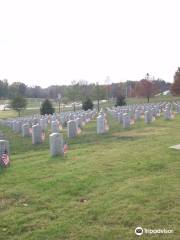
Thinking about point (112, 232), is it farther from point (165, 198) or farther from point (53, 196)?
point (53, 196)

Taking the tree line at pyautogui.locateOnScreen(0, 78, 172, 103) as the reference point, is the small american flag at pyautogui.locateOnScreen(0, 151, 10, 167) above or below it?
below

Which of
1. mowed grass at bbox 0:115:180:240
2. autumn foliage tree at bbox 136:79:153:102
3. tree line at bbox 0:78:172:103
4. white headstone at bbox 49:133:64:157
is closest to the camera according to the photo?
mowed grass at bbox 0:115:180:240

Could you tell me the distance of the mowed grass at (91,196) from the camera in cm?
587

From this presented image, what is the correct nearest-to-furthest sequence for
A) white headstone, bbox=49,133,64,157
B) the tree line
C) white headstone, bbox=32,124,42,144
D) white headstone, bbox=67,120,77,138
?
white headstone, bbox=49,133,64,157 → white headstone, bbox=32,124,42,144 → white headstone, bbox=67,120,77,138 → the tree line

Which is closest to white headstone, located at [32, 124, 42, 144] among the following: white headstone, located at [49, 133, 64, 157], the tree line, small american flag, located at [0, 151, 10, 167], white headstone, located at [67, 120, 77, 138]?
white headstone, located at [67, 120, 77, 138]

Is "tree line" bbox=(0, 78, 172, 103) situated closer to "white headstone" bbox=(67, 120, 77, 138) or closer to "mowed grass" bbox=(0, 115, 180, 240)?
"white headstone" bbox=(67, 120, 77, 138)

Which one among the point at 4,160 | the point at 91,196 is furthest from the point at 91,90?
the point at 91,196

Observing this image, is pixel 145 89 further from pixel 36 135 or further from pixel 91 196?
pixel 91 196

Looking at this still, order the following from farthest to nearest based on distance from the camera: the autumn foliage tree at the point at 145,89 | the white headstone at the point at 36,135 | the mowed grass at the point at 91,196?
the autumn foliage tree at the point at 145,89
the white headstone at the point at 36,135
the mowed grass at the point at 91,196

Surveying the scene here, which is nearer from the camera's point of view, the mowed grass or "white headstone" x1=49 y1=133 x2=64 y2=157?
the mowed grass

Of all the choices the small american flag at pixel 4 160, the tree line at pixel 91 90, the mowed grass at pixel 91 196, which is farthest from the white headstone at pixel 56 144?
the tree line at pixel 91 90

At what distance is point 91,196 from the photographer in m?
7.48

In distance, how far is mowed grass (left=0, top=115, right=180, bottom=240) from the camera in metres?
5.87

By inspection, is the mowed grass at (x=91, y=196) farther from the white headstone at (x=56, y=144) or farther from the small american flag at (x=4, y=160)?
the white headstone at (x=56, y=144)
